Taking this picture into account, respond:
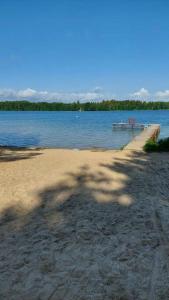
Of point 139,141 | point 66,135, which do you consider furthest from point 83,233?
point 66,135

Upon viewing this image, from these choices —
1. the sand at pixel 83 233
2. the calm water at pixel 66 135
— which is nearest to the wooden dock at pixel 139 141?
the calm water at pixel 66 135

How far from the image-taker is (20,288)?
160 inches

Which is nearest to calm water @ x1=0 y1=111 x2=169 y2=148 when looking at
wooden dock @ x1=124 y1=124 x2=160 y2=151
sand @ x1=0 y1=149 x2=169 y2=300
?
wooden dock @ x1=124 y1=124 x2=160 y2=151

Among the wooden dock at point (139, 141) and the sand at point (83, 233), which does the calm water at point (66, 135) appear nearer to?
the wooden dock at point (139, 141)

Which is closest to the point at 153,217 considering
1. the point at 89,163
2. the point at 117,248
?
the point at 117,248

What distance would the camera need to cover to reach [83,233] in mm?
5469

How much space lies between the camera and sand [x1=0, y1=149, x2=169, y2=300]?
163 inches

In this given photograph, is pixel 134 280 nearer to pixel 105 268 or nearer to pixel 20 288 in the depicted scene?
pixel 105 268

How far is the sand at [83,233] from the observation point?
4.13 m

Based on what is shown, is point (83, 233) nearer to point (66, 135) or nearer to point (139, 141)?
point (139, 141)

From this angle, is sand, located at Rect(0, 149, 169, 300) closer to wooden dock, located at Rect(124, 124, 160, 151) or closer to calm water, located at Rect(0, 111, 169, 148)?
wooden dock, located at Rect(124, 124, 160, 151)

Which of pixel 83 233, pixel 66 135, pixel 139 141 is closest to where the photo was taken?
pixel 83 233

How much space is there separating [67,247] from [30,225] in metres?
0.97

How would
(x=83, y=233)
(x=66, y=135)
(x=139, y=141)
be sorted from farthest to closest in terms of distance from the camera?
(x=66, y=135) < (x=139, y=141) < (x=83, y=233)
